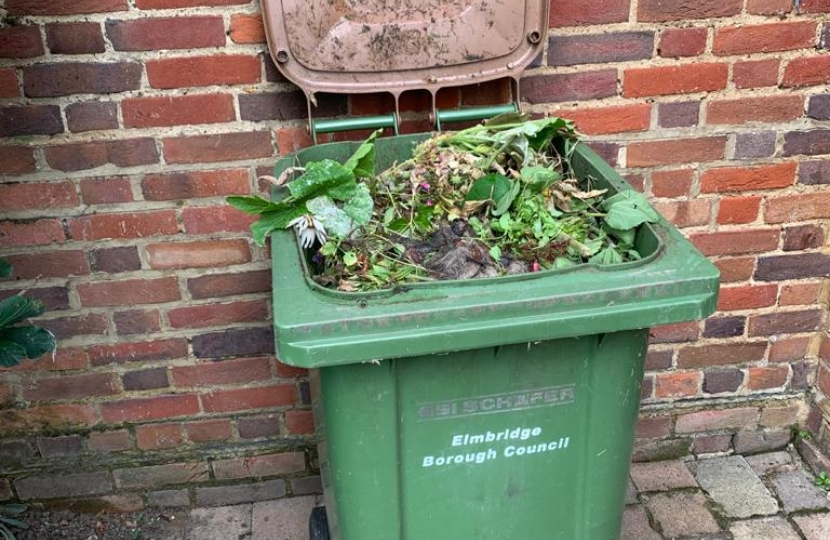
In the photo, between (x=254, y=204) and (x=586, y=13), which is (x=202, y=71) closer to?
(x=254, y=204)

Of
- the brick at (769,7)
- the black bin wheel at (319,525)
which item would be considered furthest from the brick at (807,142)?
the black bin wheel at (319,525)

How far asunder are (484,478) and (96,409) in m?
1.42

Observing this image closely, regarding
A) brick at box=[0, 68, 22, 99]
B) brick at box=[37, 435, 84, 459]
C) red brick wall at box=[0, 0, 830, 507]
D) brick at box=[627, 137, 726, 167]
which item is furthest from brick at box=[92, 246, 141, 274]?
brick at box=[627, 137, 726, 167]

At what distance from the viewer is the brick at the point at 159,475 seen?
8.33 ft

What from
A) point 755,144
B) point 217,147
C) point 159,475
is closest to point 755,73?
point 755,144

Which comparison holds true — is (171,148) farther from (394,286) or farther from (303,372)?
(394,286)

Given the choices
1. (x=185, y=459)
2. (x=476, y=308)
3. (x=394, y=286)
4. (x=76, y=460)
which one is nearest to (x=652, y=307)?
(x=476, y=308)

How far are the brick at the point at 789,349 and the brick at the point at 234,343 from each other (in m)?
1.64

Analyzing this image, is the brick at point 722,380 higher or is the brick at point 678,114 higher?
the brick at point 678,114

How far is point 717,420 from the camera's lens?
2.70 metres

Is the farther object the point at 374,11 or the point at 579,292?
the point at 374,11

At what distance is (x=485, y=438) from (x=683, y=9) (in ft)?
Answer: 4.37

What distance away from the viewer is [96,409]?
245 centimetres

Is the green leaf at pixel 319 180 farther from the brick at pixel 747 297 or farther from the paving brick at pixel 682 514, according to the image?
the paving brick at pixel 682 514
